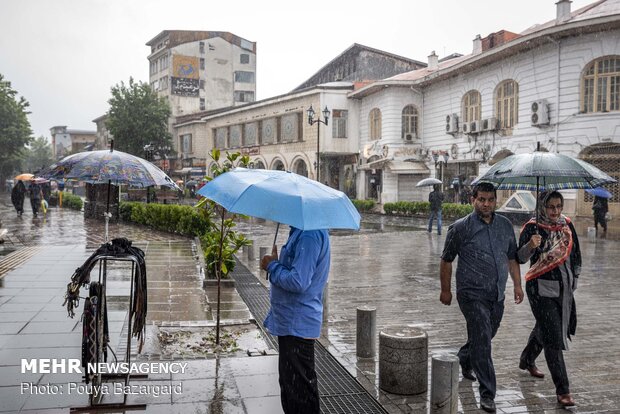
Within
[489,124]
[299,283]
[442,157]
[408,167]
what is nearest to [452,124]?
[442,157]

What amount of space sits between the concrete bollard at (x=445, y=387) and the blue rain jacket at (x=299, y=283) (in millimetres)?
1115

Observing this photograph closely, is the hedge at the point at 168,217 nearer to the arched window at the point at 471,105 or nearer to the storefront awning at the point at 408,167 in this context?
the storefront awning at the point at 408,167

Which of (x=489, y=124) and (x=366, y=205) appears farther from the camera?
(x=366, y=205)

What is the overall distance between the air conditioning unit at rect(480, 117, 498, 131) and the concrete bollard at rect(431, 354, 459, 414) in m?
23.0

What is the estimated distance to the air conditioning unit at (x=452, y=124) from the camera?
2864 cm

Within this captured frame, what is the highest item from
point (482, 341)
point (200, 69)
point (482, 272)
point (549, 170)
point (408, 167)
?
point (200, 69)

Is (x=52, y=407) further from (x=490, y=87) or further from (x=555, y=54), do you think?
(x=490, y=87)

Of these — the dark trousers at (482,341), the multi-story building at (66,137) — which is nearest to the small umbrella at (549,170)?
the dark trousers at (482,341)

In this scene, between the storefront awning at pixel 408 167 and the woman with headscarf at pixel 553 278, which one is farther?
the storefront awning at pixel 408 167

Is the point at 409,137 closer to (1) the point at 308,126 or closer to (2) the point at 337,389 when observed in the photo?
(1) the point at 308,126

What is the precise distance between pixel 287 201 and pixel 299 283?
0.54 metres

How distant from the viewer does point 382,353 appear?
16.8 ft

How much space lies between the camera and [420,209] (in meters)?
28.0

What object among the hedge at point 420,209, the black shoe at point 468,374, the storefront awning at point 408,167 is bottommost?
the black shoe at point 468,374
